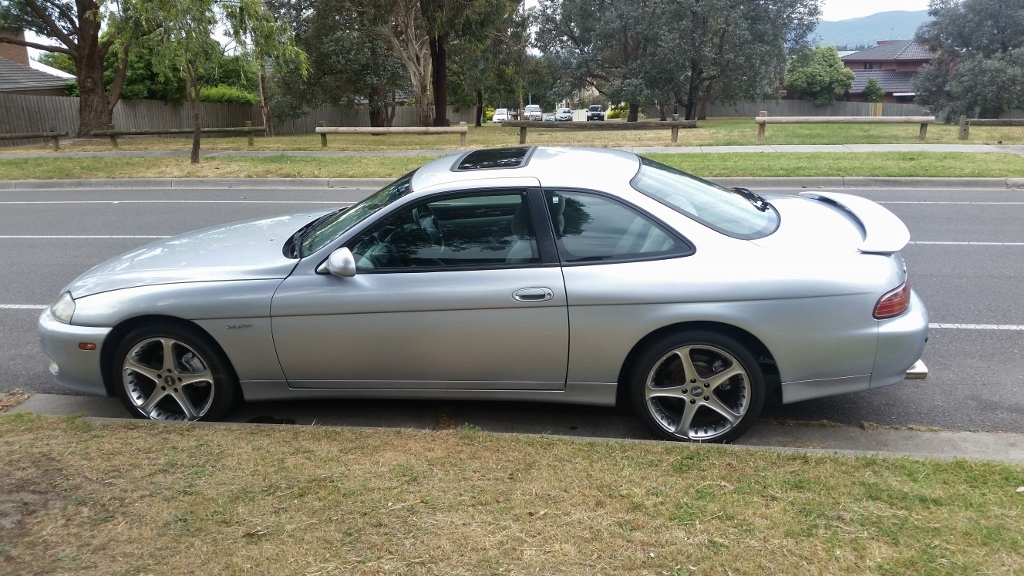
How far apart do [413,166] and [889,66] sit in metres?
66.8

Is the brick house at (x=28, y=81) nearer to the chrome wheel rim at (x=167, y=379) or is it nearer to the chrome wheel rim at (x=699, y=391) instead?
the chrome wheel rim at (x=167, y=379)

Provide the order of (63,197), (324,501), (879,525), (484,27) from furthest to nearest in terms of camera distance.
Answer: (484,27), (63,197), (324,501), (879,525)

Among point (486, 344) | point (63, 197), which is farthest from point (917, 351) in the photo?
point (63, 197)

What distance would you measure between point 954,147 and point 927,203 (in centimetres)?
795

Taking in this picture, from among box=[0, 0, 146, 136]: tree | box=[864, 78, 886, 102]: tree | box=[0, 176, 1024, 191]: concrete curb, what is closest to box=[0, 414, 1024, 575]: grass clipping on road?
box=[0, 176, 1024, 191]: concrete curb

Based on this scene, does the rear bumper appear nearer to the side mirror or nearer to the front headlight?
the side mirror

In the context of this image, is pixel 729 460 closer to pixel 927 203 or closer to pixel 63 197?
pixel 927 203

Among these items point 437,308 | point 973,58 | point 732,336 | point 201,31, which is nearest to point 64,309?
point 437,308

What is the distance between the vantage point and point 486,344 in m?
4.04

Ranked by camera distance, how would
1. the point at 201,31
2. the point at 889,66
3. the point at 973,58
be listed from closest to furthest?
the point at 201,31, the point at 973,58, the point at 889,66

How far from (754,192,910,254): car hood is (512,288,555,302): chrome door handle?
115cm

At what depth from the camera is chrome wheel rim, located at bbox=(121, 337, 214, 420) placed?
4297 mm

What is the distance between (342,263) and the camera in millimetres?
4039

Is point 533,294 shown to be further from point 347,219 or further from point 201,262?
point 201,262
